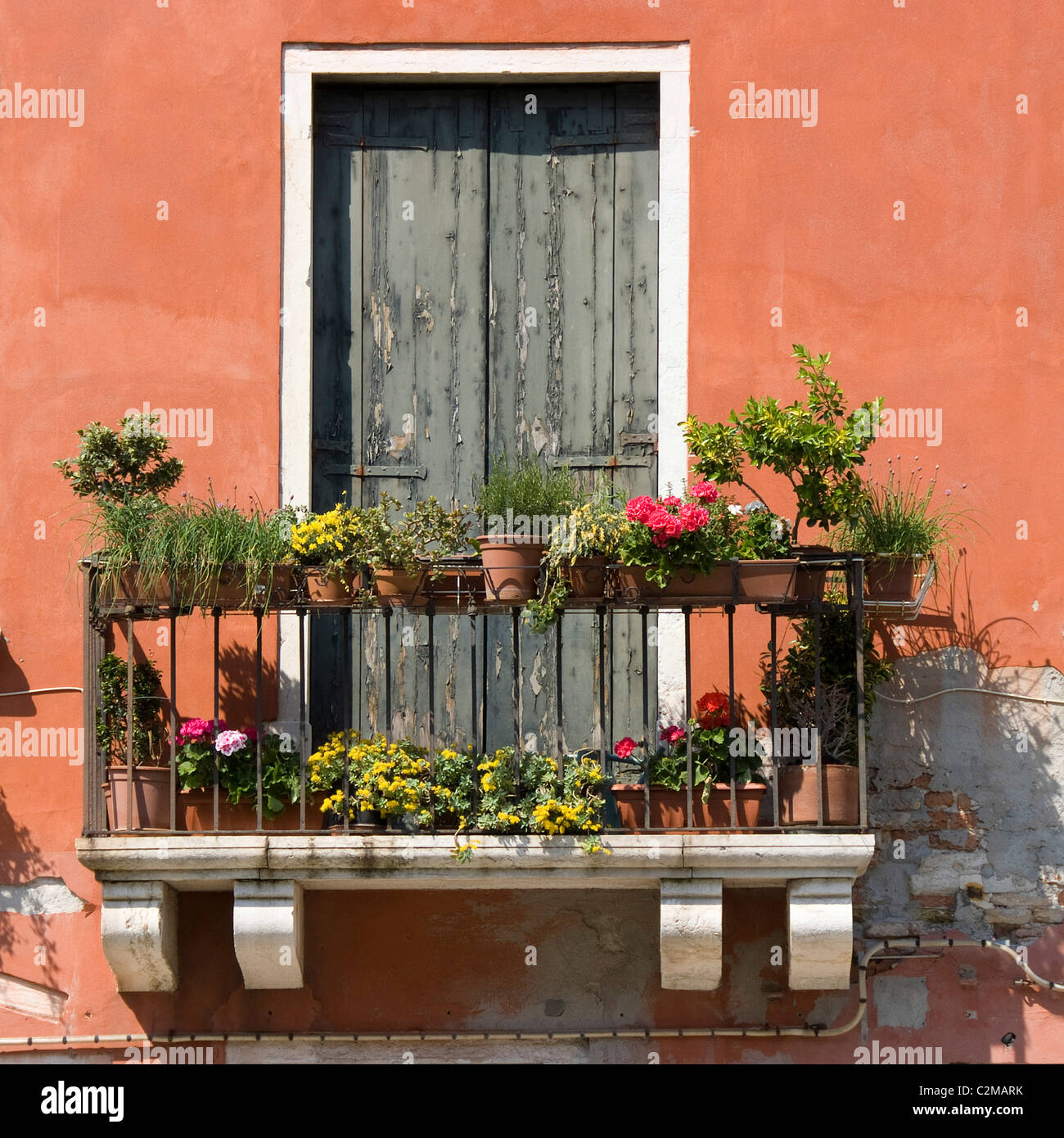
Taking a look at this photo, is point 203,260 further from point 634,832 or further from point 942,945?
point 942,945

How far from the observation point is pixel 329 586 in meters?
6.79

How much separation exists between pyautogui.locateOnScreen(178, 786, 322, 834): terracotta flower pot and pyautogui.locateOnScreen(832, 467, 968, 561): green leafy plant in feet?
7.29

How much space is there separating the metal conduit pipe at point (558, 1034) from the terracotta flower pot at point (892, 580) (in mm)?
1310

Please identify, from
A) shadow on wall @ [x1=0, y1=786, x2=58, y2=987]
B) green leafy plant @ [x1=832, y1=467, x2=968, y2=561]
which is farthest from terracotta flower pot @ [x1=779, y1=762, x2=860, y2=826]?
shadow on wall @ [x1=0, y1=786, x2=58, y2=987]

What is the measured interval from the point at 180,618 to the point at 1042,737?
342cm

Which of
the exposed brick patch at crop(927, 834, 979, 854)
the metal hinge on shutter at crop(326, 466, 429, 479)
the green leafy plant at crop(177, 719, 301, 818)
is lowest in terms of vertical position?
the exposed brick patch at crop(927, 834, 979, 854)

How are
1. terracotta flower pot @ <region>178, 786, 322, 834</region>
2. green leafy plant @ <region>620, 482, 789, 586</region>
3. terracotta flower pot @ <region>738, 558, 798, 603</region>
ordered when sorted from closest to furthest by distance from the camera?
green leafy plant @ <region>620, 482, 789, 586</region>, terracotta flower pot @ <region>738, 558, 798, 603</region>, terracotta flower pot @ <region>178, 786, 322, 834</region>

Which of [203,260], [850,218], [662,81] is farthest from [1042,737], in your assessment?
[203,260]

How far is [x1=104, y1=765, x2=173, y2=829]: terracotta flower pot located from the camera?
6.83 metres

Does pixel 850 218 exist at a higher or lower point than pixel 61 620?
higher

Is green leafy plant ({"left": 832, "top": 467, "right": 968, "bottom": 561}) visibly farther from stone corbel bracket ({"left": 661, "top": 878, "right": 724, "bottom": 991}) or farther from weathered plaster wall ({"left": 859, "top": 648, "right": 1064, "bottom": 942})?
stone corbel bracket ({"left": 661, "top": 878, "right": 724, "bottom": 991})

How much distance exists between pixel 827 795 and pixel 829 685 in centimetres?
43

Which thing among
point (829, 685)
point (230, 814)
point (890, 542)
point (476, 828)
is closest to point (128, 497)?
point (230, 814)

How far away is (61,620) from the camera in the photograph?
24.4 feet
